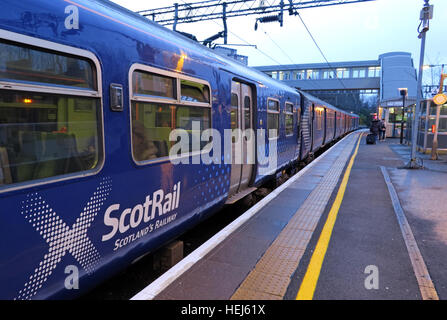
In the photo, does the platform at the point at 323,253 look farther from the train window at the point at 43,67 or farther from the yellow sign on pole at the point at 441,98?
the yellow sign on pole at the point at 441,98

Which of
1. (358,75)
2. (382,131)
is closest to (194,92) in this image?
(382,131)

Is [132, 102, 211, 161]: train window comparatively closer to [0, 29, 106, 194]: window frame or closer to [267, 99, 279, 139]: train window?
[0, 29, 106, 194]: window frame

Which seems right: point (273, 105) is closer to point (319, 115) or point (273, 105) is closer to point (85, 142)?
point (85, 142)

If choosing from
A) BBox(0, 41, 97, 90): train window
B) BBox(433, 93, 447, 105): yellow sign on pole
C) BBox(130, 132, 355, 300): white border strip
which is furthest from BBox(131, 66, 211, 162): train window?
BBox(433, 93, 447, 105): yellow sign on pole

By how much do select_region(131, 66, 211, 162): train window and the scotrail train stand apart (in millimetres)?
14

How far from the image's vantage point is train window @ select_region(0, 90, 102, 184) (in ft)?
6.36

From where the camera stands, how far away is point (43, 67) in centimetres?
211

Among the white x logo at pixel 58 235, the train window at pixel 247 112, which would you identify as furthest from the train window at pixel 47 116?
the train window at pixel 247 112

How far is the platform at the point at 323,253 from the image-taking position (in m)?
2.88

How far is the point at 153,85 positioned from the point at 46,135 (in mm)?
1264

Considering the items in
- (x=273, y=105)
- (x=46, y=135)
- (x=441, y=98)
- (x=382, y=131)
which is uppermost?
(x=441, y=98)

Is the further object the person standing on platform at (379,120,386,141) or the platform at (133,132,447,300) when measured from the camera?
the person standing on platform at (379,120,386,141)

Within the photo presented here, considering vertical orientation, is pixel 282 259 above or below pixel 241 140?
below
